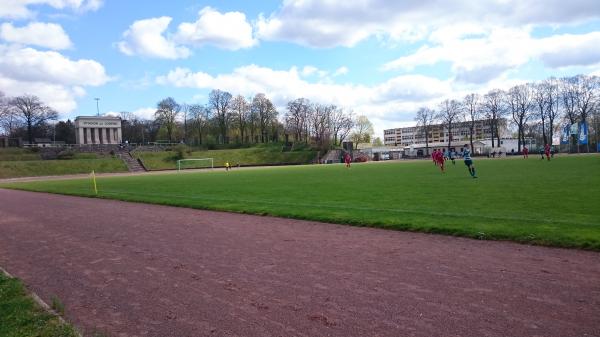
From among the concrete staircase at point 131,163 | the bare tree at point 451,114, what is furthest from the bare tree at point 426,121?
the concrete staircase at point 131,163

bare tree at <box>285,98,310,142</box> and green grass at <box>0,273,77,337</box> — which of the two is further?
bare tree at <box>285,98,310,142</box>

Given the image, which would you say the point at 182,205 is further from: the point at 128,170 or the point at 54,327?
the point at 128,170

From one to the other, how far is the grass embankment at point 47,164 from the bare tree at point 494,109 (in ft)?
278

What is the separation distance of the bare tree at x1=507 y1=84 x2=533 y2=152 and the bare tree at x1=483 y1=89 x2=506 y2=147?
2175 millimetres

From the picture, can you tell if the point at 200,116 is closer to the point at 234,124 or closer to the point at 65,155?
the point at 234,124

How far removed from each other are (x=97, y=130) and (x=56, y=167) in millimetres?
43130

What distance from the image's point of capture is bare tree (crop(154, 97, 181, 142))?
114562 mm

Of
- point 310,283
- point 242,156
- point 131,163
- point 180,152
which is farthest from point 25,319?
point 242,156

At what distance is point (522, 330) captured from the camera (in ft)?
15.1

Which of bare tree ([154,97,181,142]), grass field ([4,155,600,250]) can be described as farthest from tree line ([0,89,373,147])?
grass field ([4,155,600,250])

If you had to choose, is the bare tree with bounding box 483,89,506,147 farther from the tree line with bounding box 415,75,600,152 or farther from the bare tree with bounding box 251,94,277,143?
the bare tree with bounding box 251,94,277,143

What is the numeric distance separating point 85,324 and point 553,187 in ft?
60.0

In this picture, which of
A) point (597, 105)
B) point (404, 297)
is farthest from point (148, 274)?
point (597, 105)

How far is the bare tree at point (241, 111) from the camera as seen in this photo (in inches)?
4646
